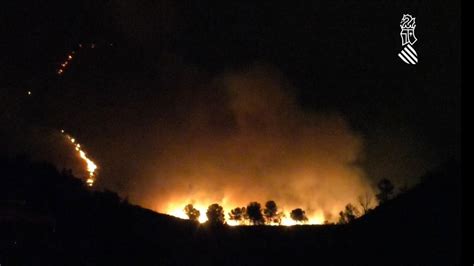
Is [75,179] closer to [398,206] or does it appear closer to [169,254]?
[169,254]

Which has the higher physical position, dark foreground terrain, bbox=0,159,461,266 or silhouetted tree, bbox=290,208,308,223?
silhouetted tree, bbox=290,208,308,223

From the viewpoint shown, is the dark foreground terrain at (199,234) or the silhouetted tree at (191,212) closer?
the dark foreground terrain at (199,234)

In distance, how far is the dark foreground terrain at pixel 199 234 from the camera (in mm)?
15125

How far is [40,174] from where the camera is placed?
76.8ft

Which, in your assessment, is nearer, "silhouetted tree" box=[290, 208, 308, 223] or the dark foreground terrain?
the dark foreground terrain

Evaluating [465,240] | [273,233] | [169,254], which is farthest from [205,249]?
[465,240]

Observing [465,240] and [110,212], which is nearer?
[465,240]

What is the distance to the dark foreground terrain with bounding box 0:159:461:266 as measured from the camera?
15.1m

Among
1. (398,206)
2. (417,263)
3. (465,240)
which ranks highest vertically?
(398,206)

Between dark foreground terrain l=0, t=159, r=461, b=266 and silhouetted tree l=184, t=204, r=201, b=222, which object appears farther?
silhouetted tree l=184, t=204, r=201, b=222

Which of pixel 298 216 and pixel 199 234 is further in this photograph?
pixel 298 216

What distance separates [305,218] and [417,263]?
57.6 ft

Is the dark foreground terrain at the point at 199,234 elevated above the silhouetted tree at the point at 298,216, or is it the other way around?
the silhouetted tree at the point at 298,216

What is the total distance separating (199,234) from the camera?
1909 cm
